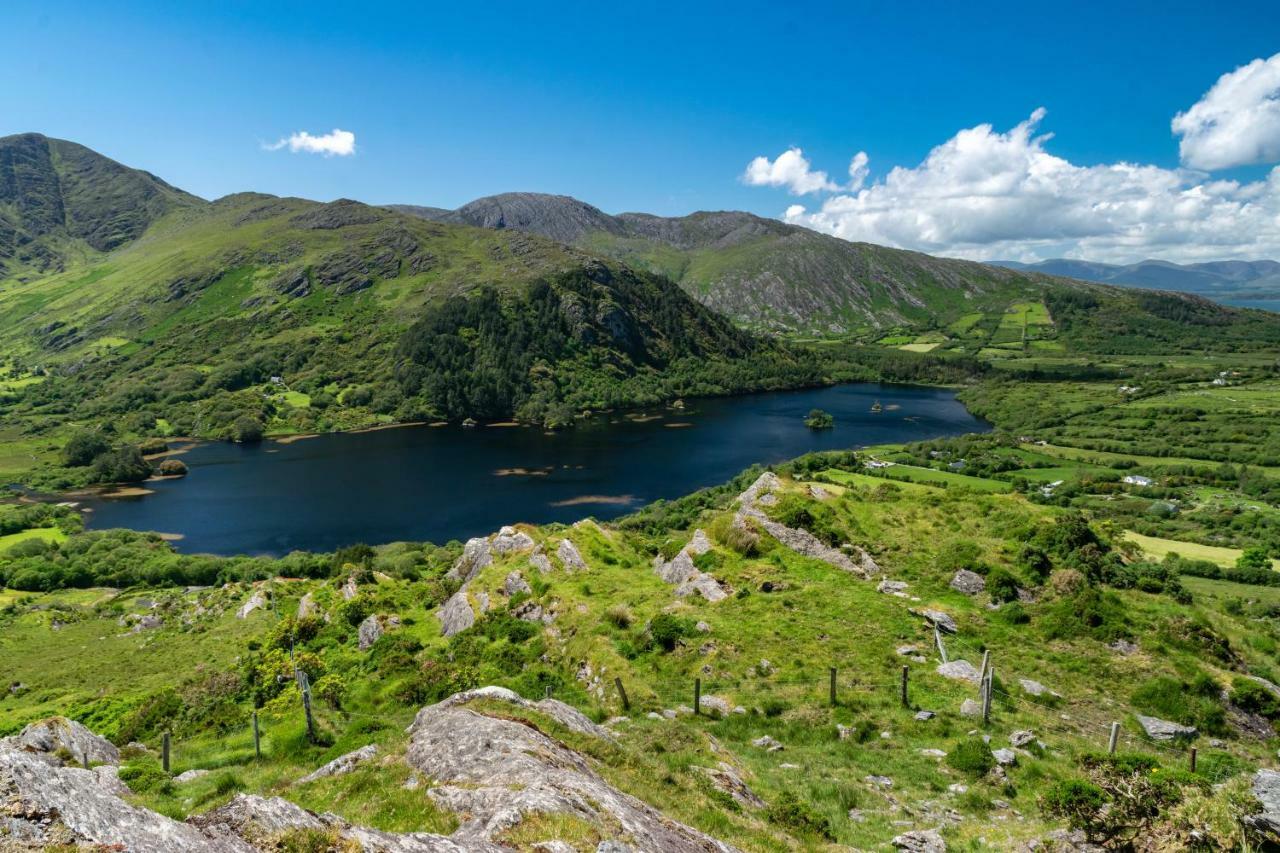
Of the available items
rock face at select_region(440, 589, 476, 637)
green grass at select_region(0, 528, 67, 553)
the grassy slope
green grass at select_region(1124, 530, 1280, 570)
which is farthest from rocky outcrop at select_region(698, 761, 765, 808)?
green grass at select_region(0, 528, 67, 553)

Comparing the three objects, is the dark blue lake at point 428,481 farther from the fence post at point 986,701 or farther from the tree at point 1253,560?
the fence post at point 986,701

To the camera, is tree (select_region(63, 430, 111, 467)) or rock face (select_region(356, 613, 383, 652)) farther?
tree (select_region(63, 430, 111, 467))

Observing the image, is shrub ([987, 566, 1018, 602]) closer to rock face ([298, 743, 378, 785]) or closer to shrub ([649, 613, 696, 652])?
shrub ([649, 613, 696, 652])

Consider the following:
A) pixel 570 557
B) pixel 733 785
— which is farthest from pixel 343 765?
pixel 570 557

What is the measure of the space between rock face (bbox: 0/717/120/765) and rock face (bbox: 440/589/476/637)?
17849mm

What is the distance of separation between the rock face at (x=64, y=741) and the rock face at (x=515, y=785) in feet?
47.8

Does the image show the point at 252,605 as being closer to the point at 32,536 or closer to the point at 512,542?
the point at 512,542

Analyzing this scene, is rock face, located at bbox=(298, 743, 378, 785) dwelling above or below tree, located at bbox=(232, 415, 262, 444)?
above

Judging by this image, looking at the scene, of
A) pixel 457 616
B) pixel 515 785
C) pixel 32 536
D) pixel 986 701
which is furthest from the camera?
pixel 32 536

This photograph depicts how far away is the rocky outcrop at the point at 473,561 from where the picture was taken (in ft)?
157

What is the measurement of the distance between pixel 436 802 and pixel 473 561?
37476 millimetres

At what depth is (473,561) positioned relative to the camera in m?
49.4

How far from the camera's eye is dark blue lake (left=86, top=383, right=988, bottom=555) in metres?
115

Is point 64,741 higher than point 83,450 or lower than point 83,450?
higher
